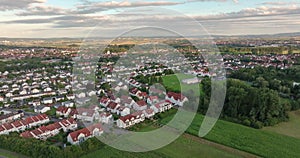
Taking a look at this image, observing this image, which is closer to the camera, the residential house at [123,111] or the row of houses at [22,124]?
the row of houses at [22,124]

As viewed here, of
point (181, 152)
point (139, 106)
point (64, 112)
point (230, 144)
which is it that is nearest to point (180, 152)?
point (181, 152)

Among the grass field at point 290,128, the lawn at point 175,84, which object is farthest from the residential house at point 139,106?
the grass field at point 290,128

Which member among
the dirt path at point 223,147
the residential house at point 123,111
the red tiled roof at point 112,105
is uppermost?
the red tiled roof at point 112,105

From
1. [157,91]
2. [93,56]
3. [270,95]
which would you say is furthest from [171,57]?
[270,95]

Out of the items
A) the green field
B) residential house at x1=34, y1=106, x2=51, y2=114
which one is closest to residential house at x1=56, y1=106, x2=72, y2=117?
residential house at x1=34, y1=106, x2=51, y2=114

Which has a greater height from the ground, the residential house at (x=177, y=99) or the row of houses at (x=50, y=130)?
the residential house at (x=177, y=99)

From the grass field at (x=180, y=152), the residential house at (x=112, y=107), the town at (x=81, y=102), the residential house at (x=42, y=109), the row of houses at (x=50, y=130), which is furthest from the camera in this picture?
the residential house at (x=42, y=109)

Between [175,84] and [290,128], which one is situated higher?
[175,84]

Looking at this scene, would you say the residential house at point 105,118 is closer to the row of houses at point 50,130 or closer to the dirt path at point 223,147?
the row of houses at point 50,130

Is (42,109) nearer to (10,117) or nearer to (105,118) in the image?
(10,117)
